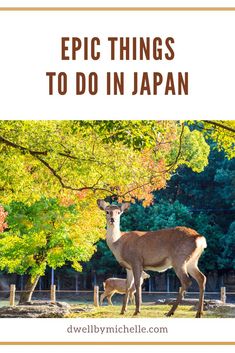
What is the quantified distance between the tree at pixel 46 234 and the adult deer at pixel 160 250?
1024 cm

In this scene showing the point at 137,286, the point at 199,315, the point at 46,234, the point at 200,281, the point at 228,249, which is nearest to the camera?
the point at 199,315

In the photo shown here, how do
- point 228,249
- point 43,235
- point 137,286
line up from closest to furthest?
point 137,286
point 43,235
point 228,249

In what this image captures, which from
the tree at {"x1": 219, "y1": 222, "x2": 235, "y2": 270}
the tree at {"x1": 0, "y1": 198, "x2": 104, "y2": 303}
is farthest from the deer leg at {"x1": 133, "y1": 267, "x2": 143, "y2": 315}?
the tree at {"x1": 219, "y1": 222, "x2": 235, "y2": 270}

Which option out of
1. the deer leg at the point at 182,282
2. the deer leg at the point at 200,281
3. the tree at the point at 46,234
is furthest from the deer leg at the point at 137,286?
the tree at the point at 46,234

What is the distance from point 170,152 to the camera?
25.7 m

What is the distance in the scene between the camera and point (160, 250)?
54.4 ft

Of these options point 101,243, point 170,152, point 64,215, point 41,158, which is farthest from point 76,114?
point 101,243

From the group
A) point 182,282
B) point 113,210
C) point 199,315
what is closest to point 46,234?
point 113,210

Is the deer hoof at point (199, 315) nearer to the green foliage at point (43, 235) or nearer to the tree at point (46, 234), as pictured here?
the tree at point (46, 234)

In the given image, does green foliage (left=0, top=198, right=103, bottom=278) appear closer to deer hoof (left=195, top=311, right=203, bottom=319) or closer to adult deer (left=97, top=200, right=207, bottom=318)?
adult deer (left=97, top=200, right=207, bottom=318)

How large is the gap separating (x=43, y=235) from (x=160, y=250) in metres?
13.3

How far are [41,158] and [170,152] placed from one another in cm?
672

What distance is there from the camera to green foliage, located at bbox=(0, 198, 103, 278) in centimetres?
2877

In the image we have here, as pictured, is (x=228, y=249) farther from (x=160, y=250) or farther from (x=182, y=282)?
(x=182, y=282)
